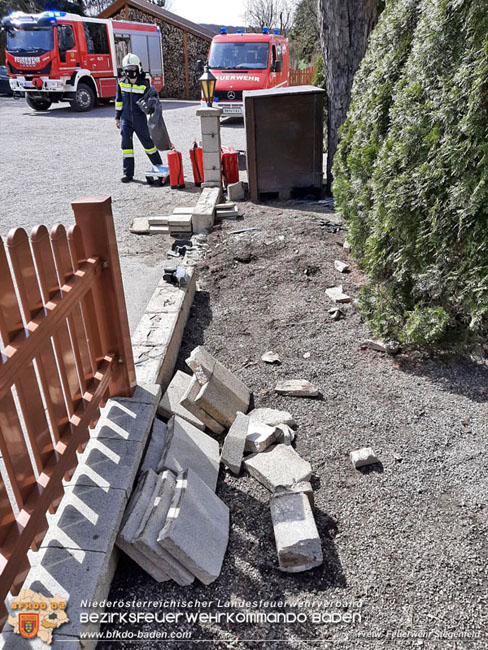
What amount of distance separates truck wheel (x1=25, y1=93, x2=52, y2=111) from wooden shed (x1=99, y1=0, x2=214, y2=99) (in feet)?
25.3

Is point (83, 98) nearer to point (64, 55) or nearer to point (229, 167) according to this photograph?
point (64, 55)

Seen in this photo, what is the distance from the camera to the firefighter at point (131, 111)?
9.53 m

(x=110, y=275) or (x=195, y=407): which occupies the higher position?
(x=110, y=275)

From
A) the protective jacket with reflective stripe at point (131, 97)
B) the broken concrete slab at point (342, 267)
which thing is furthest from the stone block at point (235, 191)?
the broken concrete slab at point (342, 267)

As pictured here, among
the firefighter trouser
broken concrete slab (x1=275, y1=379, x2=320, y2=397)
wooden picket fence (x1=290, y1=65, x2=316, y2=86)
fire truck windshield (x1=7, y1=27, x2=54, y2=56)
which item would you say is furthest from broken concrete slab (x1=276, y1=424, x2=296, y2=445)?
wooden picket fence (x1=290, y1=65, x2=316, y2=86)

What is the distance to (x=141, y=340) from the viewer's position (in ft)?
12.0

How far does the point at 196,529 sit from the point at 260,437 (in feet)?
2.61

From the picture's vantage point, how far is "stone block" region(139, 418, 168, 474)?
271 cm

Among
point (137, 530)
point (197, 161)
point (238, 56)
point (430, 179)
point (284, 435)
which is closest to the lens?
Result: point (137, 530)

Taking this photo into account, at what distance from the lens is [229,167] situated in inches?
348

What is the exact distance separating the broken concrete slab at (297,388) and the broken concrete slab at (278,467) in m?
0.60

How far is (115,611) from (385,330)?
2639 mm

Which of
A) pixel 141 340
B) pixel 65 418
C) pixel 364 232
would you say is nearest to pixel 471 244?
pixel 364 232

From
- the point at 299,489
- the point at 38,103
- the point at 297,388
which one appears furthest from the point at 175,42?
the point at 299,489
